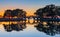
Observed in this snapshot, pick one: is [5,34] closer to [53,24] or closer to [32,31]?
[32,31]

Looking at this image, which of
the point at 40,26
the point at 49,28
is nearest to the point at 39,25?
the point at 40,26

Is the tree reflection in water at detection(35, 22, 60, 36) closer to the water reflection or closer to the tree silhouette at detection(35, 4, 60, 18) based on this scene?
the water reflection

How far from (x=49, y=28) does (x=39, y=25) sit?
12 centimetres

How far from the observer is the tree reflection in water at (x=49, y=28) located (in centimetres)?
223

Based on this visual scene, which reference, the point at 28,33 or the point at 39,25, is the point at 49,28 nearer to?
the point at 39,25

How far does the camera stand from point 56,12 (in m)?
2.26

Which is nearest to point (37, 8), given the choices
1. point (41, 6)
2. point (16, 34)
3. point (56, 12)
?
point (41, 6)

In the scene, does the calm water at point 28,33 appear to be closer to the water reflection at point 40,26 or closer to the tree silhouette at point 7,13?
the water reflection at point 40,26

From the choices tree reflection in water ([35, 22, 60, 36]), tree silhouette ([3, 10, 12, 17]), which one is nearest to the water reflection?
tree reflection in water ([35, 22, 60, 36])

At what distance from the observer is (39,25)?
7.35 ft

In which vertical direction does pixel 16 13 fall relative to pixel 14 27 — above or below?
above

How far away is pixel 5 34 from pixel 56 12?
0.63m

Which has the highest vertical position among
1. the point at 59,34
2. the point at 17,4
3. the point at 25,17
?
the point at 17,4

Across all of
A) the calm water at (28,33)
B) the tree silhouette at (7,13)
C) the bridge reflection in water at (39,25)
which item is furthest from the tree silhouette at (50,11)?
the tree silhouette at (7,13)
